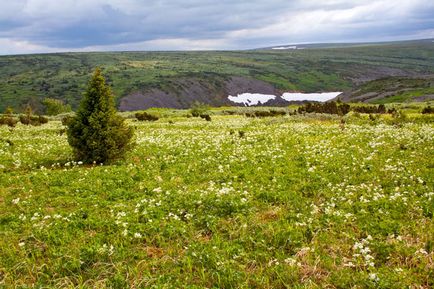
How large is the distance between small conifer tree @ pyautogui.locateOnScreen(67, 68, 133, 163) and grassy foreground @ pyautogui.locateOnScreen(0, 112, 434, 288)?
906 millimetres

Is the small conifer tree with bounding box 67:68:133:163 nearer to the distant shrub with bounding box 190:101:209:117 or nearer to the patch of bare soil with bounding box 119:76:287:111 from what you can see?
the distant shrub with bounding box 190:101:209:117

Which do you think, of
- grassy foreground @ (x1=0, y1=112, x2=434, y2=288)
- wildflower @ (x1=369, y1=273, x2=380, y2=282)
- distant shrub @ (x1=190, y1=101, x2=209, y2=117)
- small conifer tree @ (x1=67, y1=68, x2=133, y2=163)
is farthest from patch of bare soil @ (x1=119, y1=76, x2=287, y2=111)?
wildflower @ (x1=369, y1=273, x2=380, y2=282)

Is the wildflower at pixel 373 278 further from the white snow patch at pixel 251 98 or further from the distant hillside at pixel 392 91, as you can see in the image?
the white snow patch at pixel 251 98

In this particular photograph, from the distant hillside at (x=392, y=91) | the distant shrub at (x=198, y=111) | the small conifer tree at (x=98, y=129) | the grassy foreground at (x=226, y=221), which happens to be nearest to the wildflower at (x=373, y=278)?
the grassy foreground at (x=226, y=221)

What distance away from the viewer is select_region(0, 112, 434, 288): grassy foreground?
933cm

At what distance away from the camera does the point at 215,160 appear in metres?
19.0

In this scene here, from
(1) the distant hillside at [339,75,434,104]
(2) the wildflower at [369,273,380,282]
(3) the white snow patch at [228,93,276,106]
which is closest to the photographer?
(2) the wildflower at [369,273,380,282]

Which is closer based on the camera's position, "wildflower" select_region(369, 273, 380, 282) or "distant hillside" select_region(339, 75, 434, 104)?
"wildflower" select_region(369, 273, 380, 282)

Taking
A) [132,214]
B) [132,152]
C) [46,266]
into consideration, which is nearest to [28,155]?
[132,152]

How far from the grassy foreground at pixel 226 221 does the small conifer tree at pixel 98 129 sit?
91cm

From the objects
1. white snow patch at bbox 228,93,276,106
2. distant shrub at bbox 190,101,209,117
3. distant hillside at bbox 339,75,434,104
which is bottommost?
white snow patch at bbox 228,93,276,106

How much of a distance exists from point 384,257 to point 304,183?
5241 mm

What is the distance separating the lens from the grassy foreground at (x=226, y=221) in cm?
933

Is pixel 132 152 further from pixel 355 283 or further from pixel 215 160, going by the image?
pixel 355 283
